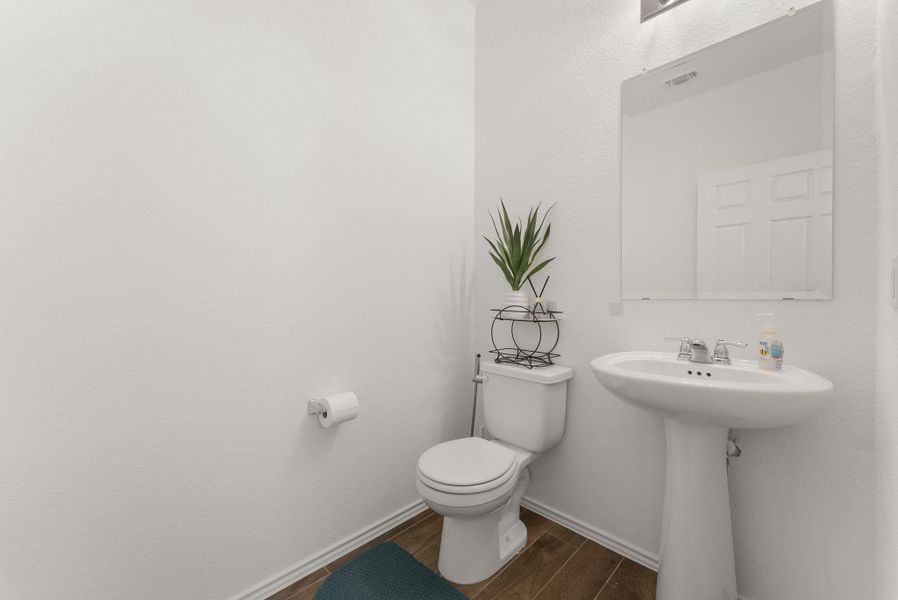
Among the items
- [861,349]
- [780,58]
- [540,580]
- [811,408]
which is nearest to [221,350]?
[540,580]

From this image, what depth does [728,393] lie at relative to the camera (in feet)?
3.12

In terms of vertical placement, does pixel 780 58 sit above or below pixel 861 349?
above

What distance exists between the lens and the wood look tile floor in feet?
4.44

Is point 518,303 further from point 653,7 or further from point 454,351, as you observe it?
point 653,7

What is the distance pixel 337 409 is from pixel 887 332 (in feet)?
5.34

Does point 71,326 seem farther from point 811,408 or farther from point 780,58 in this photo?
point 780,58

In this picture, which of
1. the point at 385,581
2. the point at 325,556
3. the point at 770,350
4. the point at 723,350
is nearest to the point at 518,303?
the point at 723,350

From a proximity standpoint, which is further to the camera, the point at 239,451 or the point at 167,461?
the point at 239,451

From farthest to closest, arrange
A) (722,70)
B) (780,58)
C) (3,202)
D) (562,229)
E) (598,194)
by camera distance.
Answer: (562,229)
(598,194)
(722,70)
(780,58)
(3,202)

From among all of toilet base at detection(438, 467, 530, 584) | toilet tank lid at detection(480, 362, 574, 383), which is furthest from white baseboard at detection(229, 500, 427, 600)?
toilet tank lid at detection(480, 362, 574, 383)

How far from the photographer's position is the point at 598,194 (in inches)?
63.4

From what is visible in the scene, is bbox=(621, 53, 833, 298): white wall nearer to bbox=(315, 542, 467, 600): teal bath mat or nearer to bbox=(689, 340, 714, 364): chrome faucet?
bbox=(689, 340, 714, 364): chrome faucet

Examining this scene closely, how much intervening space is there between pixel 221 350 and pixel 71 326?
37 cm

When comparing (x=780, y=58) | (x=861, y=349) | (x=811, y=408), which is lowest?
(x=811, y=408)
